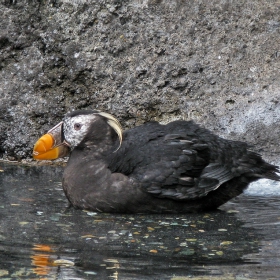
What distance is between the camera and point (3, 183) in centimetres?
634

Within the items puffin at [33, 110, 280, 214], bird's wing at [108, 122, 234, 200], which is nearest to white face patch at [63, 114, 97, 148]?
puffin at [33, 110, 280, 214]

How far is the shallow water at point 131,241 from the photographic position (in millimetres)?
4012

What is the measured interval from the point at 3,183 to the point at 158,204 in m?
1.50

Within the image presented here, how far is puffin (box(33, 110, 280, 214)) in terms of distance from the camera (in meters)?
5.50

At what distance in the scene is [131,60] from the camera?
741 centimetres

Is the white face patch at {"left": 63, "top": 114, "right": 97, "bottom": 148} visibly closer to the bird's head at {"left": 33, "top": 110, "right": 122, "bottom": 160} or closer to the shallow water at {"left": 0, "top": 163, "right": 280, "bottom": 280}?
the bird's head at {"left": 33, "top": 110, "right": 122, "bottom": 160}

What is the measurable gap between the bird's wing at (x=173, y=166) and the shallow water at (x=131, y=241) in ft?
0.68

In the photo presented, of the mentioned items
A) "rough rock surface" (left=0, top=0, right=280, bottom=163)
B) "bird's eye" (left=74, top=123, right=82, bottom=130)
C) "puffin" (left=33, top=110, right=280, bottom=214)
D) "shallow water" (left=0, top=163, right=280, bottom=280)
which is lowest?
"shallow water" (left=0, top=163, right=280, bottom=280)

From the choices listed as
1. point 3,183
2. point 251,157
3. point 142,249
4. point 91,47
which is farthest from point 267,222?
point 91,47

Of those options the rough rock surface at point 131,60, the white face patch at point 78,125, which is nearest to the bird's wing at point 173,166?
the white face patch at point 78,125

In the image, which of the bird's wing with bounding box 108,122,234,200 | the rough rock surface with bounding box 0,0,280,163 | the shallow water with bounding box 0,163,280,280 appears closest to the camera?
the shallow water with bounding box 0,163,280,280

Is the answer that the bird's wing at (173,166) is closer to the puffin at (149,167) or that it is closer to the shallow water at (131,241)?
the puffin at (149,167)

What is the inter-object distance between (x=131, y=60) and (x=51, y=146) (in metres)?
1.70

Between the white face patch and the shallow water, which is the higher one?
the white face patch
